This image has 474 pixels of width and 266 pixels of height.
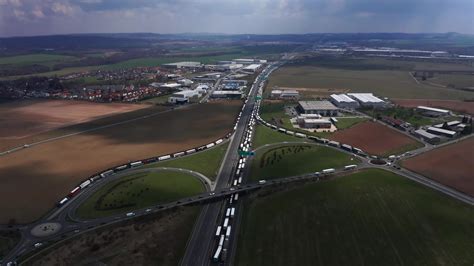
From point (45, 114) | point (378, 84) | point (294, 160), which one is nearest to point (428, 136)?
point (294, 160)

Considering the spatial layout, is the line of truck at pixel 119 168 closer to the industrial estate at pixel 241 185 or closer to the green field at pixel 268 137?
the industrial estate at pixel 241 185

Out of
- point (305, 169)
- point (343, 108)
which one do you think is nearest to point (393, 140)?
point (305, 169)

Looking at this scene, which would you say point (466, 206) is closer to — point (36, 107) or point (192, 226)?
point (192, 226)

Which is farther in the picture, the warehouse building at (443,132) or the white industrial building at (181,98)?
the white industrial building at (181,98)

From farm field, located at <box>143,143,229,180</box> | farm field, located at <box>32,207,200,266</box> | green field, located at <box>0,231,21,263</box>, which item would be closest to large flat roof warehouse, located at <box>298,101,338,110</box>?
farm field, located at <box>143,143,229,180</box>

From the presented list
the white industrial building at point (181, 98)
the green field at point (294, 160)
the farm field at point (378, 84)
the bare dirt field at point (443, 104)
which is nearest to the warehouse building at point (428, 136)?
the green field at point (294, 160)

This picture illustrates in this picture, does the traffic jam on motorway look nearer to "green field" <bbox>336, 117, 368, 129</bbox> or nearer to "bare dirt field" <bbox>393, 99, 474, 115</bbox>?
"green field" <bbox>336, 117, 368, 129</bbox>

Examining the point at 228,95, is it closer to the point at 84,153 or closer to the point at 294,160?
the point at 84,153
